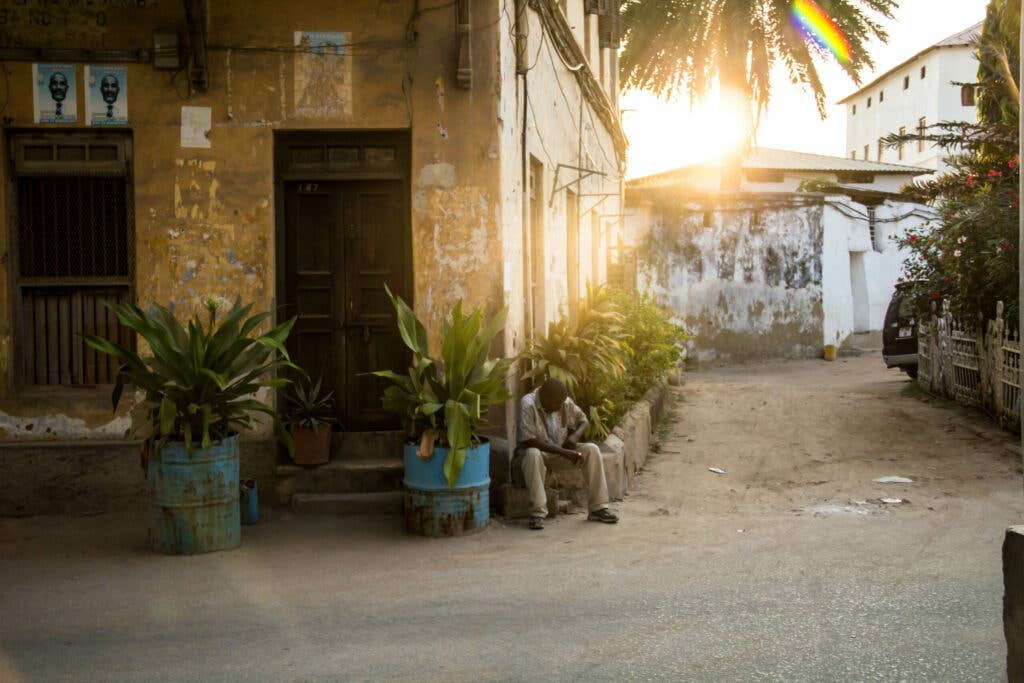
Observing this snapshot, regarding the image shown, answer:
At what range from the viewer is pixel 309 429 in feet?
26.2

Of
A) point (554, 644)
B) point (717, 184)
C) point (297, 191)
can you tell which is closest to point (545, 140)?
point (297, 191)

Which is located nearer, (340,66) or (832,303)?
(340,66)

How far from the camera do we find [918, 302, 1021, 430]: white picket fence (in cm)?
1141

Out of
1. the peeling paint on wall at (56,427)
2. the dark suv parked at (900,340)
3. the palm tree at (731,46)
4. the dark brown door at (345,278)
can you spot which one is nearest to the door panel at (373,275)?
the dark brown door at (345,278)

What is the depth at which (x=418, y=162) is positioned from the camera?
26.7ft

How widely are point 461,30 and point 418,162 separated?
42.8 inches

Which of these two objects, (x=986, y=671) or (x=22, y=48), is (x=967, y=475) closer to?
(x=986, y=671)

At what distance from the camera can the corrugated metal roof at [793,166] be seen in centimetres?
3496

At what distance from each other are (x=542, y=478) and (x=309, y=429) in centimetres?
189

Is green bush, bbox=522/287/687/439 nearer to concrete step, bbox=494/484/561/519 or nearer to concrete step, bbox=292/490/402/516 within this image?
concrete step, bbox=494/484/561/519

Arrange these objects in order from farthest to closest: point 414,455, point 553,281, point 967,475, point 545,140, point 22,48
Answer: point 553,281 → point 545,140 → point 967,475 → point 22,48 → point 414,455

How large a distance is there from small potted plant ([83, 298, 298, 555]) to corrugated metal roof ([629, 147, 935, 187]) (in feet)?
86.8

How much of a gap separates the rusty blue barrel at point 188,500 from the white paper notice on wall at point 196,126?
2654mm

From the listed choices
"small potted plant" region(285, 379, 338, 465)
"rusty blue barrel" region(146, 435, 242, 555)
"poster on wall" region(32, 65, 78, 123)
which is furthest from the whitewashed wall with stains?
"rusty blue barrel" region(146, 435, 242, 555)
